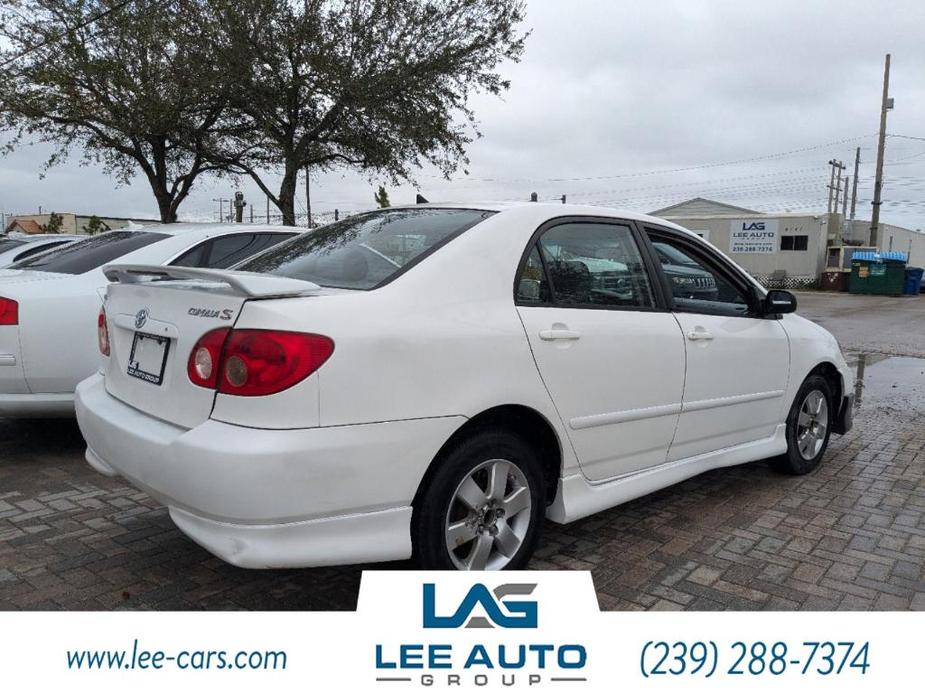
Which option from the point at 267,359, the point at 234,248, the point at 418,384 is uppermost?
the point at 234,248

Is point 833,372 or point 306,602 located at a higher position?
point 833,372

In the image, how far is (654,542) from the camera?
12.1ft

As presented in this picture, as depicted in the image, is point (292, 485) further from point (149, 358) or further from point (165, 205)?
point (165, 205)

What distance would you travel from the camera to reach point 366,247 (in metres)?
3.22

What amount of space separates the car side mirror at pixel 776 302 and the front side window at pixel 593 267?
0.99 metres

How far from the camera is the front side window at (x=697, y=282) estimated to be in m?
3.89

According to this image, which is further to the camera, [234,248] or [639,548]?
[234,248]

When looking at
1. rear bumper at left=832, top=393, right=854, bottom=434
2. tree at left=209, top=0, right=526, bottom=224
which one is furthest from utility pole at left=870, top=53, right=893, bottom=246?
rear bumper at left=832, top=393, right=854, bottom=434

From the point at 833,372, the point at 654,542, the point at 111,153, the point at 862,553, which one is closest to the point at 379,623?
the point at 654,542

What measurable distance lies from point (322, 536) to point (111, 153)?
20.0m

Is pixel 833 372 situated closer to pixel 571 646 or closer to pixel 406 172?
pixel 571 646

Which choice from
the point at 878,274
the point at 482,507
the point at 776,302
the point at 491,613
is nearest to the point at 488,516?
the point at 482,507

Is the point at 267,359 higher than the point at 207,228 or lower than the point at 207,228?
lower

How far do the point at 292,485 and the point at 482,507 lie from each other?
82 cm
